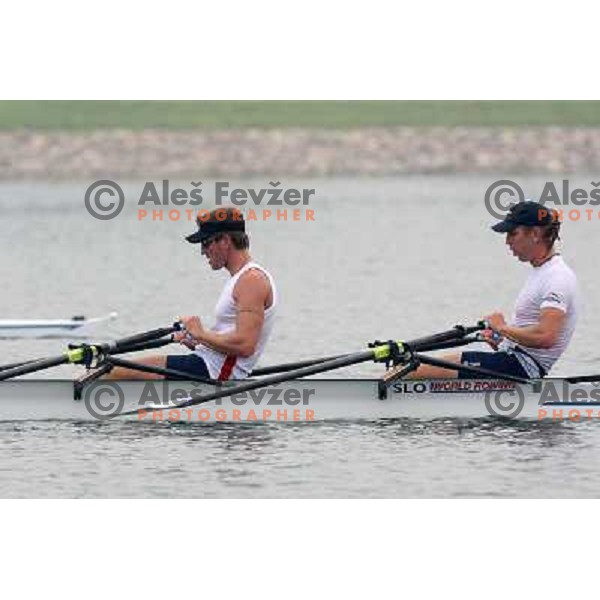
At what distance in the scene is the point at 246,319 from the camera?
20812 mm

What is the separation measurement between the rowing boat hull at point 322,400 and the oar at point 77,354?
0.29 m

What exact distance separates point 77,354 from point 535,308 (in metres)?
4.79

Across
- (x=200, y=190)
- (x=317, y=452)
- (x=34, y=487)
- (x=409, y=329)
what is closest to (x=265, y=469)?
(x=317, y=452)

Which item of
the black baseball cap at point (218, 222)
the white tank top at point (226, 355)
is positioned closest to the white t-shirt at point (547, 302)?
the white tank top at point (226, 355)

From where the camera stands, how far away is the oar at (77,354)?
68.9 feet

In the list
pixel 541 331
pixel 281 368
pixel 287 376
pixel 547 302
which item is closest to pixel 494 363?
pixel 541 331

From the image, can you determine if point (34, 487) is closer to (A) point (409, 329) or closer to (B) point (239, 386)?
(B) point (239, 386)

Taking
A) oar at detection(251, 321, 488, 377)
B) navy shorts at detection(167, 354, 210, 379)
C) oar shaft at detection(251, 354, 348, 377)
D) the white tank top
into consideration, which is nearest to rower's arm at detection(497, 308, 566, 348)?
oar at detection(251, 321, 488, 377)

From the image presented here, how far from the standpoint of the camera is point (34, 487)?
63.5 feet

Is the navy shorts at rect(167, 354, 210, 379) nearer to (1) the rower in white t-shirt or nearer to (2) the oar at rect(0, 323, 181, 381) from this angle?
(2) the oar at rect(0, 323, 181, 381)

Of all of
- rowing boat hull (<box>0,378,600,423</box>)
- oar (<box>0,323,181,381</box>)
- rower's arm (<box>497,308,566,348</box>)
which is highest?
rower's arm (<box>497,308,566,348</box>)

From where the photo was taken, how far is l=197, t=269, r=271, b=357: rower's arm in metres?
20.7

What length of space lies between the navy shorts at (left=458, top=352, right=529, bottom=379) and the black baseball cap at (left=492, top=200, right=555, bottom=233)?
1.41 meters

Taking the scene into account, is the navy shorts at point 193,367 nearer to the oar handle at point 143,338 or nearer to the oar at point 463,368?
the oar handle at point 143,338
